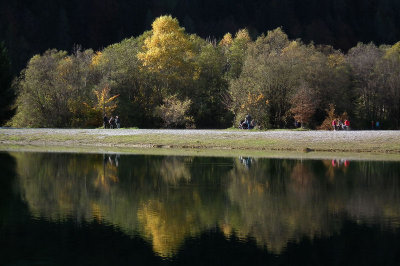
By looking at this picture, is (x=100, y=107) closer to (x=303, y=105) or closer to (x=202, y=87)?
(x=202, y=87)

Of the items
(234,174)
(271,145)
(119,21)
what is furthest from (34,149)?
(119,21)

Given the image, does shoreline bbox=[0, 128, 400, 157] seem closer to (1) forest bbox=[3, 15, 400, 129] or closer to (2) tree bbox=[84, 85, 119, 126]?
(2) tree bbox=[84, 85, 119, 126]

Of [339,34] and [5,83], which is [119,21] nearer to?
[339,34]

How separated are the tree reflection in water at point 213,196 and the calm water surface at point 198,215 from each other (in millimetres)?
44

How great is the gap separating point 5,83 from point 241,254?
61971mm

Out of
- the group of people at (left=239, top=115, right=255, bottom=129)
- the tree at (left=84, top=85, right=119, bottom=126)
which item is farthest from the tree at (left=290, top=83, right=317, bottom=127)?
the tree at (left=84, top=85, right=119, bottom=126)

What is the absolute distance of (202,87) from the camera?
87.9 metres

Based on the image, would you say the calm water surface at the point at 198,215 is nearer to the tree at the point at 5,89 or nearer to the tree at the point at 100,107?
the tree at the point at 5,89

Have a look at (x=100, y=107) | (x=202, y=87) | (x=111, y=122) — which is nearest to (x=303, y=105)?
(x=202, y=87)

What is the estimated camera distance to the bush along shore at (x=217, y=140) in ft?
175

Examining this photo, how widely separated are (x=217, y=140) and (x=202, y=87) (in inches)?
1238

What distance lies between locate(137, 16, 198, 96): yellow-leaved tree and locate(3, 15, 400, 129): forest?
0.13m

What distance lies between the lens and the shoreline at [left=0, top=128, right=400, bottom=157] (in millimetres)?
52812

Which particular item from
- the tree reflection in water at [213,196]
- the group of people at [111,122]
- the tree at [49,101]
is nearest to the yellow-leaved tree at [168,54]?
the tree at [49,101]
